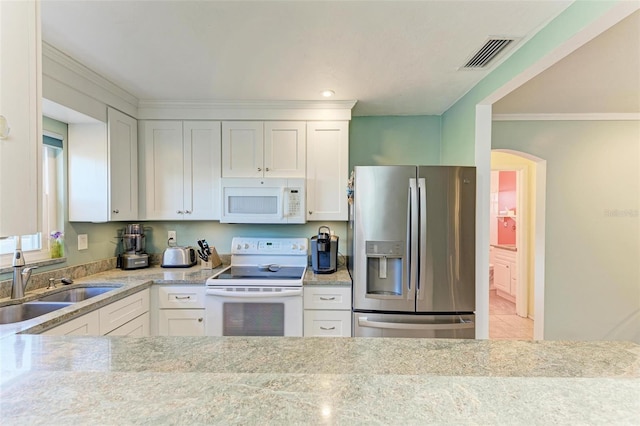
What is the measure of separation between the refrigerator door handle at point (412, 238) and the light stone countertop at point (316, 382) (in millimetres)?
1224

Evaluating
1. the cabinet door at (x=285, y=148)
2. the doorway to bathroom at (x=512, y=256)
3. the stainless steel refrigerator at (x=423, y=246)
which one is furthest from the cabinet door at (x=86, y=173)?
the doorway to bathroom at (x=512, y=256)

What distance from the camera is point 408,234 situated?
2.21 m

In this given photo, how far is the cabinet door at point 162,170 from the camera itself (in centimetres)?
275

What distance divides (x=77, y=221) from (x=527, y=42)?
329 cm

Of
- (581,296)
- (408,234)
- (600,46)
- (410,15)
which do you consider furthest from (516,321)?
(410,15)

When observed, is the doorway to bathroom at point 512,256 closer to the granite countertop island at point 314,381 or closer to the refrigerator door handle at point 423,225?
the refrigerator door handle at point 423,225

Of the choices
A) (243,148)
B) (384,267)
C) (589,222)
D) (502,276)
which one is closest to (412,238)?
(384,267)

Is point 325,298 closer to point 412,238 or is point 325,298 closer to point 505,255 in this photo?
point 412,238

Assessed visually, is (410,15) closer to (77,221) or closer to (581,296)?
(77,221)

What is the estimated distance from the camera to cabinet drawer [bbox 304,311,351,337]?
7.62 feet

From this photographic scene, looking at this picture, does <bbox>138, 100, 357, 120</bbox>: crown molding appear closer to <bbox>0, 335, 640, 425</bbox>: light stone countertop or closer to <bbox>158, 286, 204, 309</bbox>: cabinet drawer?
<bbox>158, 286, 204, 309</bbox>: cabinet drawer

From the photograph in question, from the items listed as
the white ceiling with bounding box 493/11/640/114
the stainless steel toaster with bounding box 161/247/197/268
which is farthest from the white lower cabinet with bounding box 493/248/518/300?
the stainless steel toaster with bounding box 161/247/197/268

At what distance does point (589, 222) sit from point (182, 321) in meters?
4.04

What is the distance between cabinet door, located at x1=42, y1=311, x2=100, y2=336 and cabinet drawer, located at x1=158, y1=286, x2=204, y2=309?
536 mm
